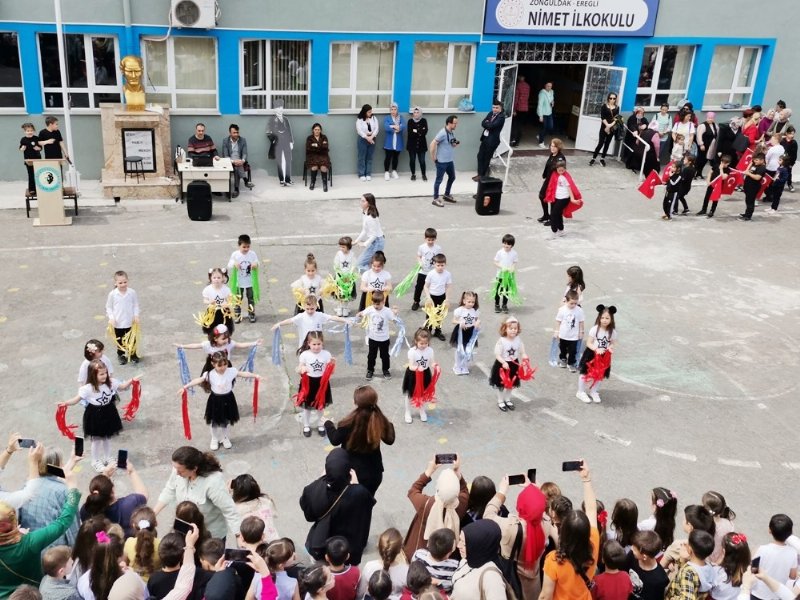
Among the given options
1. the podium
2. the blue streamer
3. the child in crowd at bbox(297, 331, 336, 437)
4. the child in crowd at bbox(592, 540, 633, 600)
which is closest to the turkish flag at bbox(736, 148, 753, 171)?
the blue streamer

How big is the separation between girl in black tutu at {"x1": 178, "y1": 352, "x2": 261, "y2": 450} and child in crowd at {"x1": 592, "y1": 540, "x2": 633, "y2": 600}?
176 inches

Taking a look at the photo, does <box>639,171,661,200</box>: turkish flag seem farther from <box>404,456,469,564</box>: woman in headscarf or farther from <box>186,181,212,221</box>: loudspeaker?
<box>404,456,469,564</box>: woman in headscarf

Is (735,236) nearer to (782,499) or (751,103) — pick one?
(751,103)

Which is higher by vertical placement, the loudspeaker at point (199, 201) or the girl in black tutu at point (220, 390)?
the loudspeaker at point (199, 201)

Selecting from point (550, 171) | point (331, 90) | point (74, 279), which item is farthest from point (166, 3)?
point (550, 171)

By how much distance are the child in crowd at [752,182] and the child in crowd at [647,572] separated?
1395 cm

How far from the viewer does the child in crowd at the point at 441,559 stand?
541cm

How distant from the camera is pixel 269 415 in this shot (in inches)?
384

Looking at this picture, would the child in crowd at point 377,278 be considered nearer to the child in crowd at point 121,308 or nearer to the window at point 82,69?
the child in crowd at point 121,308

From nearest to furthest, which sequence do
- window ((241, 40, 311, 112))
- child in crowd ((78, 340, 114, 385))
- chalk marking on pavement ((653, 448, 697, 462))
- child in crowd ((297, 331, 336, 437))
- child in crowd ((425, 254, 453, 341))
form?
child in crowd ((78, 340, 114, 385)) < child in crowd ((297, 331, 336, 437)) < chalk marking on pavement ((653, 448, 697, 462)) < child in crowd ((425, 254, 453, 341)) < window ((241, 40, 311, 112))

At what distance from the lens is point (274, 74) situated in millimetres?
18875

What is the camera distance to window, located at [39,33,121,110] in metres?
17.4

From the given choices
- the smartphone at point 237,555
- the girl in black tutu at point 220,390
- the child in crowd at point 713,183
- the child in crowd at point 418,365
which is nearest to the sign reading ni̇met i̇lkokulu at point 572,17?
the child in crowd at point 713,183

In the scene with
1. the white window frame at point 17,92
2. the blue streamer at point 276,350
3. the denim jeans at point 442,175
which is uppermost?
the white window frame at point 17,92
